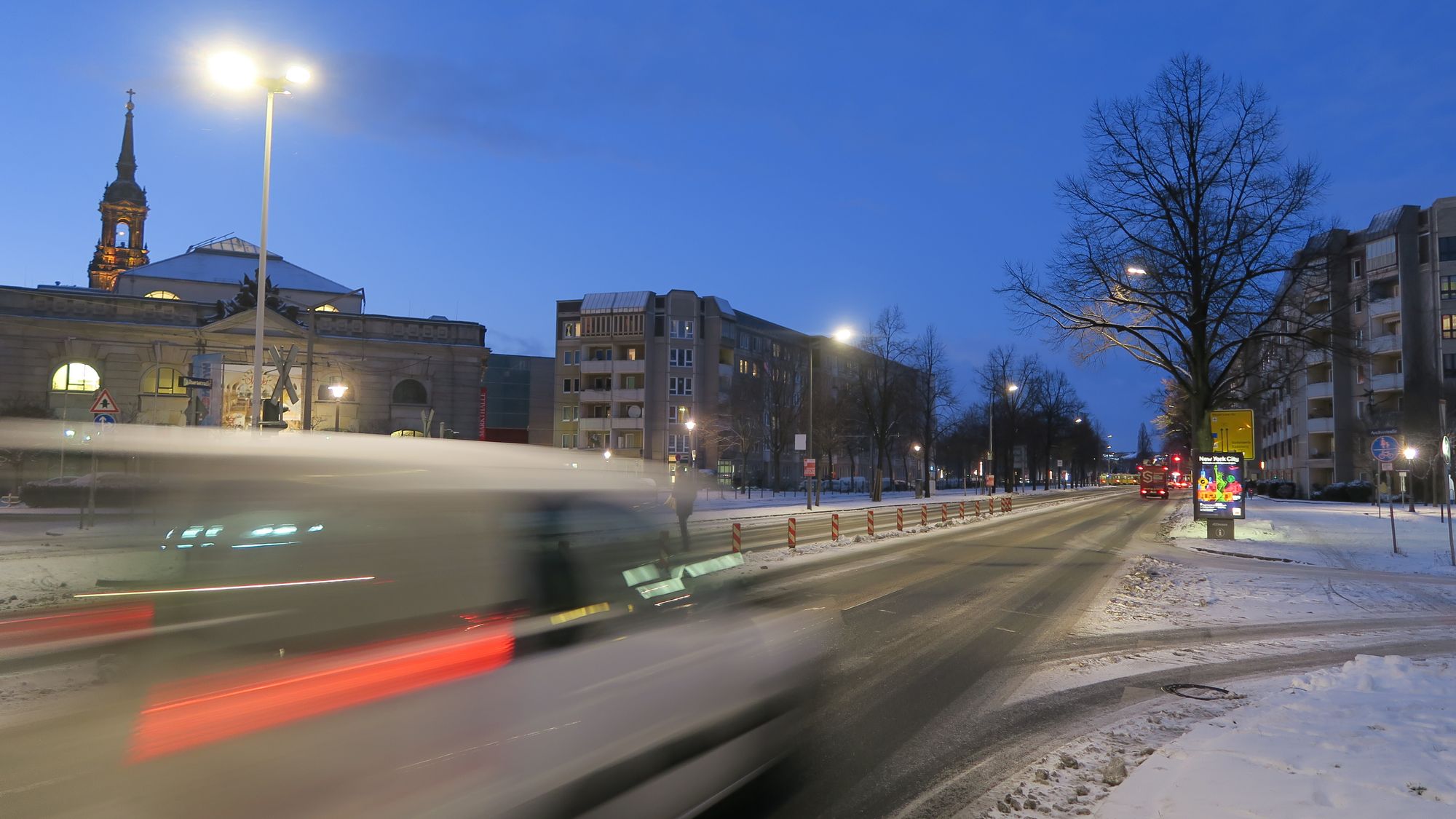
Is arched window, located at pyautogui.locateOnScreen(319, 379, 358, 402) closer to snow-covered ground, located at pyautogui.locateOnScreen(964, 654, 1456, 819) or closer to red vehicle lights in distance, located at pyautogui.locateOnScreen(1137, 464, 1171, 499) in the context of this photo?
snow-covered ground, located at pyautogui.locateOnScreen(964, 654, 1456, 819)

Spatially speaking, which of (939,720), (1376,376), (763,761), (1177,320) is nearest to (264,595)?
(763,761)

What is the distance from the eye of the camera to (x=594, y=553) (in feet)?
16.0

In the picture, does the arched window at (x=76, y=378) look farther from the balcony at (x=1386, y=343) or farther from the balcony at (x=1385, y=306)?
the balcony at (x=1385, y=306)

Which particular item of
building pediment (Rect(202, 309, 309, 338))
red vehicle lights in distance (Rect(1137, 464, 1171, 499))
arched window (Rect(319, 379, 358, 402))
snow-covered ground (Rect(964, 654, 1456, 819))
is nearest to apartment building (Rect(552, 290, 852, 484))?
arched window (Rect(319, 379, 358, 402))

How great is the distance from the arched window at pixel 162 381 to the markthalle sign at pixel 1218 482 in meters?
58.5

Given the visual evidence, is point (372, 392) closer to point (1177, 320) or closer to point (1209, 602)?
point (1177, 320)

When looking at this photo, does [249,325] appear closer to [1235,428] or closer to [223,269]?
[223,269]

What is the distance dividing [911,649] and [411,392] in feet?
194

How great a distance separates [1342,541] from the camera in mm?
25578

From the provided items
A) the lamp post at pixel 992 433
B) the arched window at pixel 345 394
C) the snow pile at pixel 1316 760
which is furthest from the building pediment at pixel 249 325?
the snow pile at pixel 1316 760

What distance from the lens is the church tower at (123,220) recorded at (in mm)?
105875

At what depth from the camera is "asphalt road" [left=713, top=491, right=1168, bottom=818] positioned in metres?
5.59

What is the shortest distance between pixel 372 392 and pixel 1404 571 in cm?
5799

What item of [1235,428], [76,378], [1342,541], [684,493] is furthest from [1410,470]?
[76,378]
